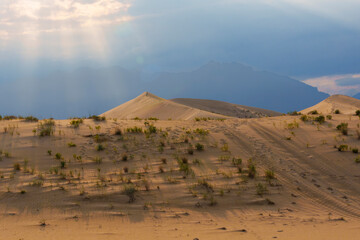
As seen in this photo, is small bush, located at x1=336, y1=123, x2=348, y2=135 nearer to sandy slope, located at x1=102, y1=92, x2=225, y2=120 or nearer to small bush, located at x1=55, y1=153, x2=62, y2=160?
small bush, located at x1=55, y1=153, x2=62, y2=160

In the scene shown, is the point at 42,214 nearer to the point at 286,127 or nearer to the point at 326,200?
the point at 326,200

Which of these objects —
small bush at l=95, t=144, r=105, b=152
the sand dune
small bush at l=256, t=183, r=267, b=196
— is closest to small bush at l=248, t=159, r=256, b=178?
small bush at l=256, t=183, r=267, b=196

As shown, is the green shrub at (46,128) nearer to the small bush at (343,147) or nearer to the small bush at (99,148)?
the small bush at (99,148)

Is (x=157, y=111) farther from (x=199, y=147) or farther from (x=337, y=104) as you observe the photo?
(x=337, y=104)

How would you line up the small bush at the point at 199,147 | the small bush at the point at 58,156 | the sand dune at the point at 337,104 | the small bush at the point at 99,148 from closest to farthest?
1. the small bush at the point at 58,156
2. the small bush at the point at 99,148
3. the small bush at the point at 199,147
4. the sand dune at the point at 337,104

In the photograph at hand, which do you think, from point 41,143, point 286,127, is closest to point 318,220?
point 286,127

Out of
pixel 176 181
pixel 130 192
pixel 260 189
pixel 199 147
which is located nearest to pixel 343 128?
pixel 199 147

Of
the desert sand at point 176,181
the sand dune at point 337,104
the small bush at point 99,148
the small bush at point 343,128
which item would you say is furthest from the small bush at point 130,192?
the sand dune at point 337,104
